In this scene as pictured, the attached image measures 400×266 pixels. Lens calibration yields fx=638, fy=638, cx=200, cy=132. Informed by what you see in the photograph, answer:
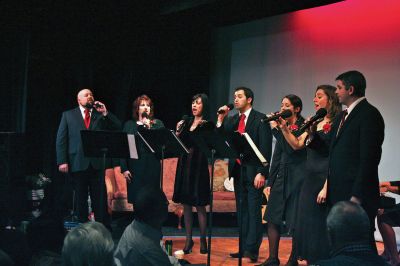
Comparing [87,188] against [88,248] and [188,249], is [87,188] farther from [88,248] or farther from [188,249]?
[88,248]

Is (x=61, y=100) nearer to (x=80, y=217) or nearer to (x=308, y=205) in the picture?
(x=80, y=217)

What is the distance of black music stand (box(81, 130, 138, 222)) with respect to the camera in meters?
5.80

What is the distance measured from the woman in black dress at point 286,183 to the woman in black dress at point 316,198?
394mm

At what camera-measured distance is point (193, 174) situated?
20.2 feet

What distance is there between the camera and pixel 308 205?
4.96 metres

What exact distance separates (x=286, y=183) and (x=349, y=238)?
10.1ft

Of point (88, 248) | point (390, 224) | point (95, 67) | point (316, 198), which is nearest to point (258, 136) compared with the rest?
point (316, 198)

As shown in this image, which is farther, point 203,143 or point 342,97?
point 203,143

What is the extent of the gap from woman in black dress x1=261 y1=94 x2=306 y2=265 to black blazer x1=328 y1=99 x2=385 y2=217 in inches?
46.2

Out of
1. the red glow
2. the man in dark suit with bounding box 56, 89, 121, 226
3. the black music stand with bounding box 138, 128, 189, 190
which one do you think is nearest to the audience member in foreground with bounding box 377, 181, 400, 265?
the black music stand with bounding box 138, 128, 189, 190

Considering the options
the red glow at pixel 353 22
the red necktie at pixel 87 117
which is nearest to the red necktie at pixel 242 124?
the red necktie at pixel 87 117

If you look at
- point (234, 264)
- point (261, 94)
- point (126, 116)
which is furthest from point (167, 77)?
point (234, 264)

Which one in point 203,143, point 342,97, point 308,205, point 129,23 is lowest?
point 308,205

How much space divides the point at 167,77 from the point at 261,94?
1.50 meters
